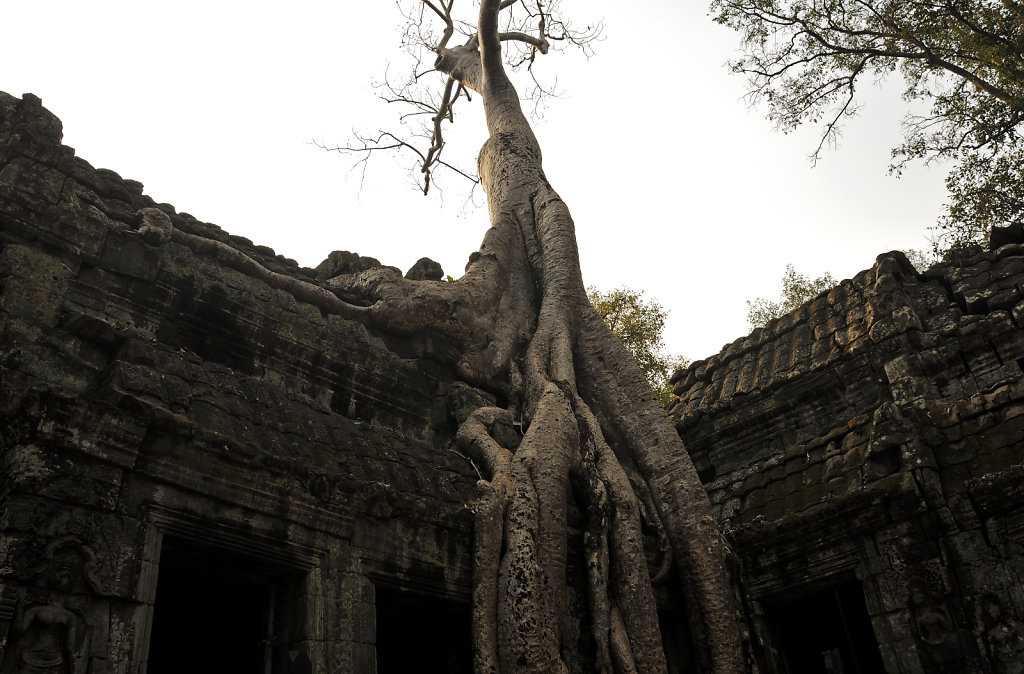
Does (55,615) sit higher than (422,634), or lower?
lower

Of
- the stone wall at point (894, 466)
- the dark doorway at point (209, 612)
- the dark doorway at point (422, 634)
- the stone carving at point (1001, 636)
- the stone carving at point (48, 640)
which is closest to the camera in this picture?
the stone carving at point (48, 640)

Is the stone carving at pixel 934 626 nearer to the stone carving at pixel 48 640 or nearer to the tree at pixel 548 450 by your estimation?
the tree at pixel 548 450

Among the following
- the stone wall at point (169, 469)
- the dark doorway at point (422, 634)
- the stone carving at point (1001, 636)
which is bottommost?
the stone carving at point (1001, 636)

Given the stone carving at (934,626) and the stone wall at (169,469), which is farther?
the stone carving at (934,626)

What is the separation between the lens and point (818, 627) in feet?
21.7

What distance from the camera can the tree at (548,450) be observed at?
5.04 meters

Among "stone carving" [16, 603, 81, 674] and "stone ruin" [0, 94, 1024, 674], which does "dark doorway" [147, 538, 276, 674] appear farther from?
"stone carving" [16, 603, 81, 674]

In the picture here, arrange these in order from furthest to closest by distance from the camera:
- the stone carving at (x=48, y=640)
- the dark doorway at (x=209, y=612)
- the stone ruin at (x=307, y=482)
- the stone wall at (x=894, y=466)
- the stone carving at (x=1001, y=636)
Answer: the stone wall at (x=894, y=466), the stone carving at (x=1001, y=636), the dark doorway at (x=209, y=612), the stone ruin at (x=307, y=482), the stone carving at (x=48, y=640)

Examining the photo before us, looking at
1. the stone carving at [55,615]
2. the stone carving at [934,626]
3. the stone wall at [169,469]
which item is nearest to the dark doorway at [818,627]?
the stone carving at [934,626]

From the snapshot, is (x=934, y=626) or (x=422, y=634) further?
(x=422, y=634)

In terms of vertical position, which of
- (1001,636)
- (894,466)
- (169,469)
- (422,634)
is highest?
(894,466)

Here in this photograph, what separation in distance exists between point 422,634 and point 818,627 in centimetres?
331

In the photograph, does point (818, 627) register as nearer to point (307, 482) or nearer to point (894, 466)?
point (894, 466)

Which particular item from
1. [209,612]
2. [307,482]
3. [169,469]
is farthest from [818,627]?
[169,469]
